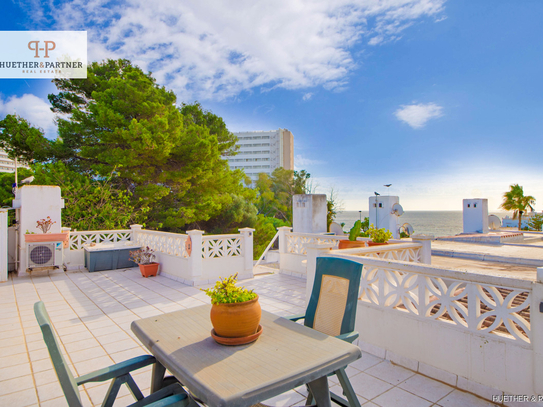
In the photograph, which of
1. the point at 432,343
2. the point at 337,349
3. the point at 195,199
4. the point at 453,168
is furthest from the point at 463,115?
the point at 337,349

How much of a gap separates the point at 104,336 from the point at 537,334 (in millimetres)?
4105

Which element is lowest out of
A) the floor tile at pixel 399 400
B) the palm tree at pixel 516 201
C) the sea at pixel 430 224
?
the sea at pixel 430 224

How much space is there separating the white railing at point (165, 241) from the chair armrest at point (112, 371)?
485 cm

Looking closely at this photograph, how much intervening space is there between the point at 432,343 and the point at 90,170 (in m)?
14.1

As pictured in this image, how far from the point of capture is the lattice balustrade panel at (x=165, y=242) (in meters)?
6.80

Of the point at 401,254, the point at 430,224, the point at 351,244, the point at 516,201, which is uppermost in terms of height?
the point at 516,201

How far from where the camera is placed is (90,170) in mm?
→ 13023

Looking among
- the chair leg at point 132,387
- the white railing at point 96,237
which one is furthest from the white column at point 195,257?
the chair leg at point 132,387

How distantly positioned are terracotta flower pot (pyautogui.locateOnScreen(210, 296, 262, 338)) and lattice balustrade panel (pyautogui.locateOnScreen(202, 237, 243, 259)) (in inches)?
199

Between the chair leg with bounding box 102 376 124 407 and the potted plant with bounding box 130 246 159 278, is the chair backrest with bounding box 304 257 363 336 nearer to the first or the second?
the chair leg with bounding box 102 376 124 407

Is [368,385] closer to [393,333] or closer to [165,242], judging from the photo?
[393,333]

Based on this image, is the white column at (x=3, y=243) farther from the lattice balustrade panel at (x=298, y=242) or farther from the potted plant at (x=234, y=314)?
the potted plant at (x=234, y=314)

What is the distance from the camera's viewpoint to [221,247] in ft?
22.7

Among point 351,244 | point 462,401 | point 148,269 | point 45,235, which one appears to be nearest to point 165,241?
point 148,269
